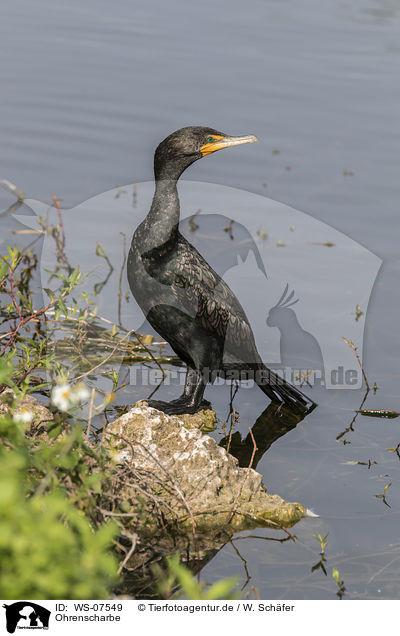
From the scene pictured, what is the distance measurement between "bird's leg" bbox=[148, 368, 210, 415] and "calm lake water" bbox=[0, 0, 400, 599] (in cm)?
29

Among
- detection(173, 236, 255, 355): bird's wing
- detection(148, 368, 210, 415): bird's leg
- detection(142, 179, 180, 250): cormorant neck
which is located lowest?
detection(148, 368, 210, 415): bird's leg

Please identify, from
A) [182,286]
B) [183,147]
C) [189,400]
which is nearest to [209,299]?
[182,286]

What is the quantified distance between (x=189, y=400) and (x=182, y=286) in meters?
0.75

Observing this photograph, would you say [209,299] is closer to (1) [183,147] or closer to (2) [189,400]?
(2) [189,400]

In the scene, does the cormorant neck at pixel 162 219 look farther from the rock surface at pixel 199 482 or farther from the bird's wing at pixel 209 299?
the rock surface at pixel 199 482

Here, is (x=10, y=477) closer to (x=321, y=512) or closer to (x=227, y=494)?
(x=227, y=494)

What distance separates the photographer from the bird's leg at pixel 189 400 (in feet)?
16.6

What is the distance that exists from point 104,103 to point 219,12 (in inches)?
211

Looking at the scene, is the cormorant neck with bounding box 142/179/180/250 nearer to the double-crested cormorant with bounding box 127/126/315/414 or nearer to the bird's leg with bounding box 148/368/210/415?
the double-crested cormorant with bounding box 127/126/315/414

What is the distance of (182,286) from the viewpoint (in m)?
4.82

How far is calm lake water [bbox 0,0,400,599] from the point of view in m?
4.26

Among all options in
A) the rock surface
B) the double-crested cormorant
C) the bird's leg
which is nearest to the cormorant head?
the double-crested cormorant

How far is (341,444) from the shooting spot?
16.5ft

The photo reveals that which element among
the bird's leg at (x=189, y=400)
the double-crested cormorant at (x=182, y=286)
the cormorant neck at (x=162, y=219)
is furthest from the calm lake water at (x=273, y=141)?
the cormorant neck at (x=162, y=219)
